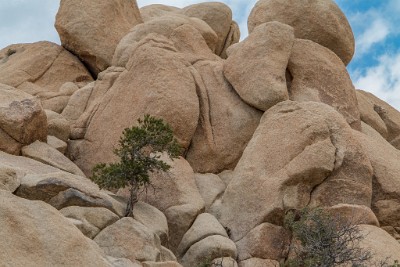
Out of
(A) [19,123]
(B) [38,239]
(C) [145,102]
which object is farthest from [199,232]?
(B) [38,239]

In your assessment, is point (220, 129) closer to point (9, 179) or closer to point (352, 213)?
point (352, 213)

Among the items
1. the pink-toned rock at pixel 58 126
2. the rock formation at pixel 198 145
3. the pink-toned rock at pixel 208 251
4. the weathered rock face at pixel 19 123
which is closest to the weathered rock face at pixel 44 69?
the rock formation at pixel 198 145

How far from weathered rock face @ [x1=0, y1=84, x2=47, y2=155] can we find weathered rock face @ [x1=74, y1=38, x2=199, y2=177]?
2508 millimetres

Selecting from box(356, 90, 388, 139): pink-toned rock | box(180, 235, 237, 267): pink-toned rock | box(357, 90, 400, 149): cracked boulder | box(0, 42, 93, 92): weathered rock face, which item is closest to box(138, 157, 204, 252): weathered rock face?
box(180, 235, 237, 267): pink-toned rock

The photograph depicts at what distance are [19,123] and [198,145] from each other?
709 centimetres

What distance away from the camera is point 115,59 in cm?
3108

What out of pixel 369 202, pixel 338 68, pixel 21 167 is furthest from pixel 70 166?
pixel 338 68

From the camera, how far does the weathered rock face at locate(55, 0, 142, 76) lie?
34.2m

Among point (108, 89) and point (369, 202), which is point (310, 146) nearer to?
point (369, 202)

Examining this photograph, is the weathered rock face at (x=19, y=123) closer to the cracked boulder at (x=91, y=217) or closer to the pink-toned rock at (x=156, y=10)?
the cracked boulder at (x=91, y=217)

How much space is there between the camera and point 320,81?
28.2 metres

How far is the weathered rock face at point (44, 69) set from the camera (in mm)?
33906

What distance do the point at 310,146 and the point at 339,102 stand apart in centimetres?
666

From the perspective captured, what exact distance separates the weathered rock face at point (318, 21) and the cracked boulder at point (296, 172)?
889cm
